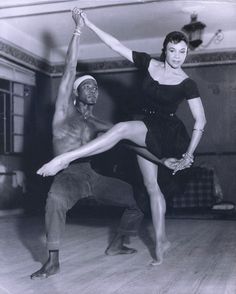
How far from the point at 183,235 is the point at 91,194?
191 centimetres

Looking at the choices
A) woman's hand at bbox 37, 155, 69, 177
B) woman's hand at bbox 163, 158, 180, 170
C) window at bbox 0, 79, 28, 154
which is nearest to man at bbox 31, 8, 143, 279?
woman's hand at bbox 37, 155, 69, 177

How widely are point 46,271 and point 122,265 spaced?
579 mm

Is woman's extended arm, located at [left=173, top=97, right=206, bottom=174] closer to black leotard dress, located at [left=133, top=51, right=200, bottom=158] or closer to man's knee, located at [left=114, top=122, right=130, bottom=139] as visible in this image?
black leotard dress, located at [left=133, top=51, right=200, bottom=158]

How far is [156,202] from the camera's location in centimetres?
284

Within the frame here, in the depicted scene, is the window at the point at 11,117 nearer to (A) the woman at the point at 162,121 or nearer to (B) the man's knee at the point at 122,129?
(A) the woman at the point at 162,121

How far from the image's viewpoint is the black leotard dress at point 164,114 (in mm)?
2705

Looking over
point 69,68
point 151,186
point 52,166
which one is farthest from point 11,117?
point 52,166

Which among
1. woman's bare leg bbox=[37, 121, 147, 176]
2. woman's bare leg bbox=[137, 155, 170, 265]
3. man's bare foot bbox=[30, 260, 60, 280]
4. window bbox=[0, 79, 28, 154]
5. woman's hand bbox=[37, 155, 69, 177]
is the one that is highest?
window bbox=[0, 79, 28, 154]

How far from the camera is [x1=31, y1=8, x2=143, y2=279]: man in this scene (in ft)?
8.17

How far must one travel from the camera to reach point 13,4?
13.6 feet

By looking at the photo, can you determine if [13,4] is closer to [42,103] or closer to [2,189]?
[2,189]

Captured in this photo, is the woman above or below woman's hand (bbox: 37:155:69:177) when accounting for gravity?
above

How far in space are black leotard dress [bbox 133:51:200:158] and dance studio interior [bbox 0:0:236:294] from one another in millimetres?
501

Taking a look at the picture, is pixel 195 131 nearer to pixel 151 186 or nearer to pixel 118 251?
pixel 151 186
